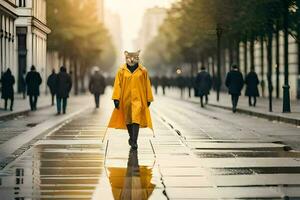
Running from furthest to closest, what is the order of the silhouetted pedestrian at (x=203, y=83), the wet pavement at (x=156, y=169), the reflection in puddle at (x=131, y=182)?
the silhouetted pedestrian at (x=203, y=83) → the wet pavement at (x=156, y=169) → the reflection in puddle at (x=131, y=182)

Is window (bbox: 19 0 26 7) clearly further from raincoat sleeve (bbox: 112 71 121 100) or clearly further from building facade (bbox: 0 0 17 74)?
raincoat sleeve (bbox: 112 71 121 100)

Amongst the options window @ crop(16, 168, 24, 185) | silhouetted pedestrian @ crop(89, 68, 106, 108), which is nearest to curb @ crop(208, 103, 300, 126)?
silhouetted pedestrian @ crop(89, 68, 106, 108)

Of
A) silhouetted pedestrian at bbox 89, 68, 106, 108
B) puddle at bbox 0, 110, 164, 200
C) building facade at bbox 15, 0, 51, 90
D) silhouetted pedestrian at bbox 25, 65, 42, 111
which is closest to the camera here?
puddle at bbox 0, 110, 164, 200

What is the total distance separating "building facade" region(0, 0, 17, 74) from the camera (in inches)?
1769

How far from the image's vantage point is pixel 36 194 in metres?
8.45

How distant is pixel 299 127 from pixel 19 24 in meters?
45.6

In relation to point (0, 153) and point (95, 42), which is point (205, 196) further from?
point (95, 42)

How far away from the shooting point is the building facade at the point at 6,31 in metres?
44.9

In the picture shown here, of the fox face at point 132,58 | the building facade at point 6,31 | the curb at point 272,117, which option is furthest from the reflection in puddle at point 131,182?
the building facade at point 6,31

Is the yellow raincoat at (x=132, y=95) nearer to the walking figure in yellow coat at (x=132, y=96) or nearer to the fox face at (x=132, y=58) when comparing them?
the walking figure in yellow coat at (x=132, y=96)

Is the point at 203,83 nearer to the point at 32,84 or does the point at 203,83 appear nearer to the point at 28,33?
the point at 32,84

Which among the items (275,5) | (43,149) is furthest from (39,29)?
(43,149)

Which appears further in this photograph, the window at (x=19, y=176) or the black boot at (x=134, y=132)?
the black boot at (x=134, y=132)

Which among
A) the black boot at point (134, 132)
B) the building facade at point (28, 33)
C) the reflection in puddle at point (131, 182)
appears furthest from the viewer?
the building facade at point (28, 33)
